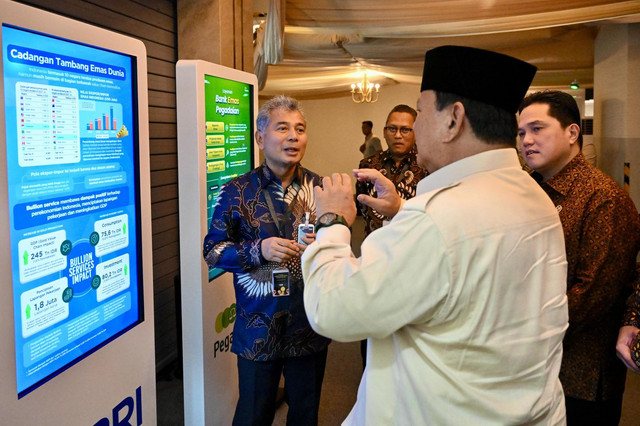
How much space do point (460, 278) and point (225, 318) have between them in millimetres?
2005

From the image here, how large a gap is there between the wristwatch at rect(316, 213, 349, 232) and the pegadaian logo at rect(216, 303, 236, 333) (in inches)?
61.7

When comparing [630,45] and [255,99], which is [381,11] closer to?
[255,99]

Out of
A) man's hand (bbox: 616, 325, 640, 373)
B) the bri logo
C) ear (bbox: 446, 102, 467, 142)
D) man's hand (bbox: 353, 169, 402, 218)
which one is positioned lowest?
the bri logo

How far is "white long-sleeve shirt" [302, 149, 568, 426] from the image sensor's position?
1.18m

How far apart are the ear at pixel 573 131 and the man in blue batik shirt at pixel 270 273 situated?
104 centimetres

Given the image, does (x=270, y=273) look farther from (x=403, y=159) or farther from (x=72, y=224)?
(x=403, y=159)

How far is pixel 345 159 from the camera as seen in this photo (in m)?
15.5

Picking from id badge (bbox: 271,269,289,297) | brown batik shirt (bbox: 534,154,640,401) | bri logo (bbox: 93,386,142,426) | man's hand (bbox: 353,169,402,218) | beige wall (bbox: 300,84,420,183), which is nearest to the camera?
man's hand (bbox: 353,169,402,218)

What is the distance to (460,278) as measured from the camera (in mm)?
1178

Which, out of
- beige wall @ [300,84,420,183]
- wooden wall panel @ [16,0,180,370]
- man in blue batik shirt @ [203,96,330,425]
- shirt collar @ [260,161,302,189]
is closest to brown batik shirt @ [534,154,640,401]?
man in blue batik shirt @ [203,96,330,425]

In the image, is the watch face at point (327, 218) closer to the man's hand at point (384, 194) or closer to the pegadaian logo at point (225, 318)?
the man's hand at point (384, 194)

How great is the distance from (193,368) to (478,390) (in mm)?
1756

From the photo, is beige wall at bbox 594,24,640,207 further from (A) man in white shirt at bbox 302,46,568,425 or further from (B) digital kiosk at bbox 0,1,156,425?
(B) digital kiosk at bbox 0,1,156,425

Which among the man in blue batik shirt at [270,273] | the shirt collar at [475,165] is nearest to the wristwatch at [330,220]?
the shirt collar at [475,165]
